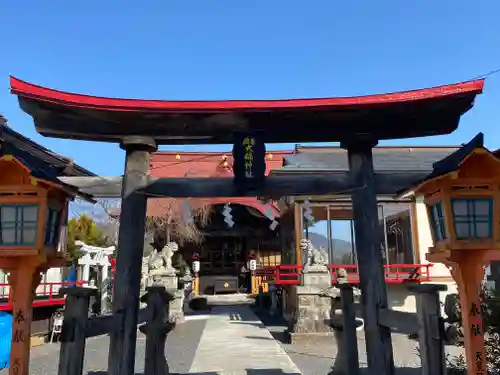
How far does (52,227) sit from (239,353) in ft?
18.4

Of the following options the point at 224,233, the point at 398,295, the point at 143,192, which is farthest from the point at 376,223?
the point at 224,233

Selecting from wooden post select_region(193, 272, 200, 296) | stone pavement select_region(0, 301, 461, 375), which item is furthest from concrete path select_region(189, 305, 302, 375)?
wooden post select_region(193, 272, 200, 296)

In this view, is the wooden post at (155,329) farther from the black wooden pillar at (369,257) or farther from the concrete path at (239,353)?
the black wooden pillar at (369,257)

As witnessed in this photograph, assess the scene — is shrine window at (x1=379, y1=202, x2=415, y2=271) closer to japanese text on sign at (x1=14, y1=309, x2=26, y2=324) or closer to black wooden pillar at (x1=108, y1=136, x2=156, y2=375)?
black wooden pillar at (x1=108, y1=136, x2=156, y2=375)

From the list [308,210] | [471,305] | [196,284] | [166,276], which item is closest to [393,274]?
[308,210]

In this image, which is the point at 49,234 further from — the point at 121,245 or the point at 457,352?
the point at 457,352

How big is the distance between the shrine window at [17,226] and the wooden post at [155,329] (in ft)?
5.93

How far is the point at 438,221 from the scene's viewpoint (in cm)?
380

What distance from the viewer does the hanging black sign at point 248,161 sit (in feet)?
15.8

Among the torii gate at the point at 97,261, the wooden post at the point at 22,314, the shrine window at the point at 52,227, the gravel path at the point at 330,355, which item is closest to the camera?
the wooden post at the point at 22,314

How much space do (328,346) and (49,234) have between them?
350 inches

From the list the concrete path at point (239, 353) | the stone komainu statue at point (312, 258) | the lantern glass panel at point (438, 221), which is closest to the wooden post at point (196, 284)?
the concrete path at point (239, 353)

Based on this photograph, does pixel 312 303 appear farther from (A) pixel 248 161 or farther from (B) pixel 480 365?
(B) pixel 480 365

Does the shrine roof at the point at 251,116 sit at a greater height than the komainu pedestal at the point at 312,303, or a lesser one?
greater
